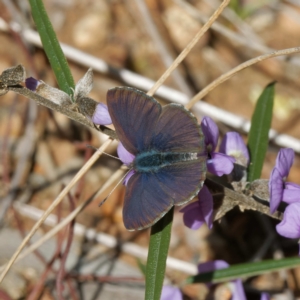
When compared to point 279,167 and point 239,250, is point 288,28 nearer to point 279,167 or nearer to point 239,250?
point 239,250

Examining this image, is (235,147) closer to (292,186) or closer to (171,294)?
(292,186)

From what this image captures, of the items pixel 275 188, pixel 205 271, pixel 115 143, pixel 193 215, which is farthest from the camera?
pixel 115 143

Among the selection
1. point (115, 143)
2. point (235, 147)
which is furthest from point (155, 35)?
point (235, 147)

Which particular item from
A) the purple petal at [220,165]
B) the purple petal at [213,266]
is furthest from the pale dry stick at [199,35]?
the purple petal at [213,266]

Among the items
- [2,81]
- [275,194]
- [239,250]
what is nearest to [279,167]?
[275,194]

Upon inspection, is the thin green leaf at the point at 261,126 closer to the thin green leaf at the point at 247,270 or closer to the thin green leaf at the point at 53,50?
the thin green leaf at the point at 247,270

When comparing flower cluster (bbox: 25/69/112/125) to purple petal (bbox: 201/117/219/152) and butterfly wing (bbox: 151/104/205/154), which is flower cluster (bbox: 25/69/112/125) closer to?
butterfly wing (bbox: 151/104/205/154)
